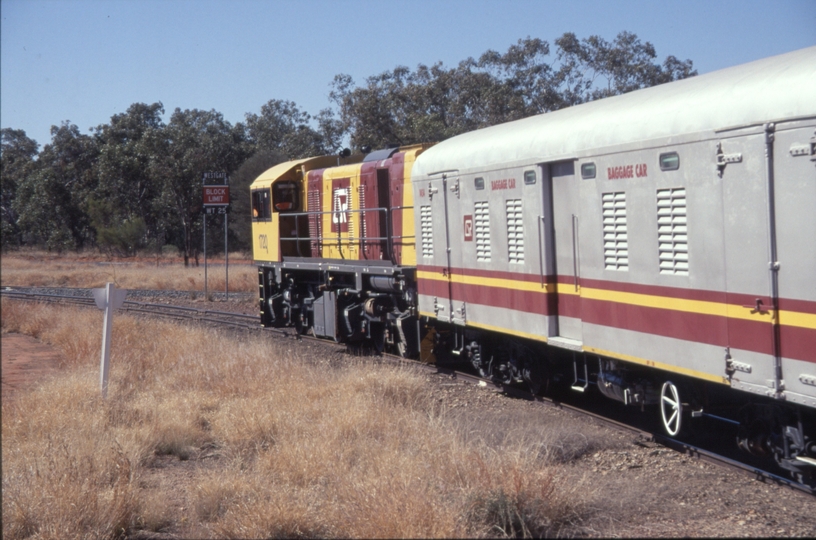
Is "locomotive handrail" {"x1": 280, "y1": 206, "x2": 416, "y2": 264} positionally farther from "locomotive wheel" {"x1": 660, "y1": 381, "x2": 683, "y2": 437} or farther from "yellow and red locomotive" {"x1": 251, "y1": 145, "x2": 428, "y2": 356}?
"locomotive wheel" {"x1": 660, "y1": 381, "x2": 683, "y2": 437}

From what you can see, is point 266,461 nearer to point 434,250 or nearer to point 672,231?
point 672,231

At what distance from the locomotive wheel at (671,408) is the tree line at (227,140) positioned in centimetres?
888

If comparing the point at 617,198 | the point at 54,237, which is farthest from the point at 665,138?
the point at 54,237

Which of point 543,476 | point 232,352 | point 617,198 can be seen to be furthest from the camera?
point 232,352

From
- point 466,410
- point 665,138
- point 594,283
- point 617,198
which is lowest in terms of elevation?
point 466,410

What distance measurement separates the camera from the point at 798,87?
18.9 ft

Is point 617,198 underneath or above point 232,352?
above

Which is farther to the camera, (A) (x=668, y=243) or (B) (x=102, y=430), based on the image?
(B) (x=102, y=430)

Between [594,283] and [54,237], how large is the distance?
15935 mm

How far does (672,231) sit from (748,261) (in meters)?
0.97

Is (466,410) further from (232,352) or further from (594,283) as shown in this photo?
(232,352)

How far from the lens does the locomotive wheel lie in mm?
7555

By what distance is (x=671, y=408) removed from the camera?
8195 mm

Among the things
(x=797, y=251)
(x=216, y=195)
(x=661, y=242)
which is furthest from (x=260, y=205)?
(x=797, y=251)
